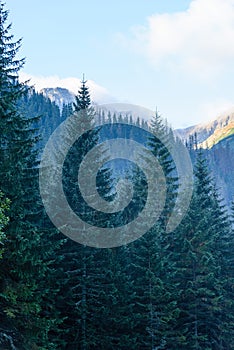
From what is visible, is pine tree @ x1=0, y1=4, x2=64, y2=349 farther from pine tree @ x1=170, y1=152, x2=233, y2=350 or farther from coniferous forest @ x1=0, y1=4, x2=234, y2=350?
pine tree @ x1=170, y1=152, x2=233, y2=350

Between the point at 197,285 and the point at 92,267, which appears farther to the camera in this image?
the point at 197,285

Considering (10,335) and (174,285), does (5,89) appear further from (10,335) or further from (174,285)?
(174,285)

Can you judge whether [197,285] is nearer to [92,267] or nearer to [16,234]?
[92,267]

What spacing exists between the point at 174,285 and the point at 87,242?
7.12m

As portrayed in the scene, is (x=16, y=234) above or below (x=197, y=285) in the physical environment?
above

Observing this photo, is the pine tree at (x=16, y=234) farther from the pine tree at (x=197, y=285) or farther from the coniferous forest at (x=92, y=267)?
the pine tree at (x=197, y=285)

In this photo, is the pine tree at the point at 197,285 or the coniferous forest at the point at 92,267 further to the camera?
the pine tree at the point at 197,285

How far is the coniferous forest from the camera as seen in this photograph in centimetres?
1559

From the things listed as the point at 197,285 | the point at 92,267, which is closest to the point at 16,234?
the point at 92,267

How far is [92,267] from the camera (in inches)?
899

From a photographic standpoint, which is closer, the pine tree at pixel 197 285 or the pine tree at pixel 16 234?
the pine tree at pixel 16 234

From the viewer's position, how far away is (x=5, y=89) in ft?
52.7

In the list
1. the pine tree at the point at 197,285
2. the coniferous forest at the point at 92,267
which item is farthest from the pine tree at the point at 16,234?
the pine tree at the point at 197,285

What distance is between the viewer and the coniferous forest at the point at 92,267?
15.6 meters
